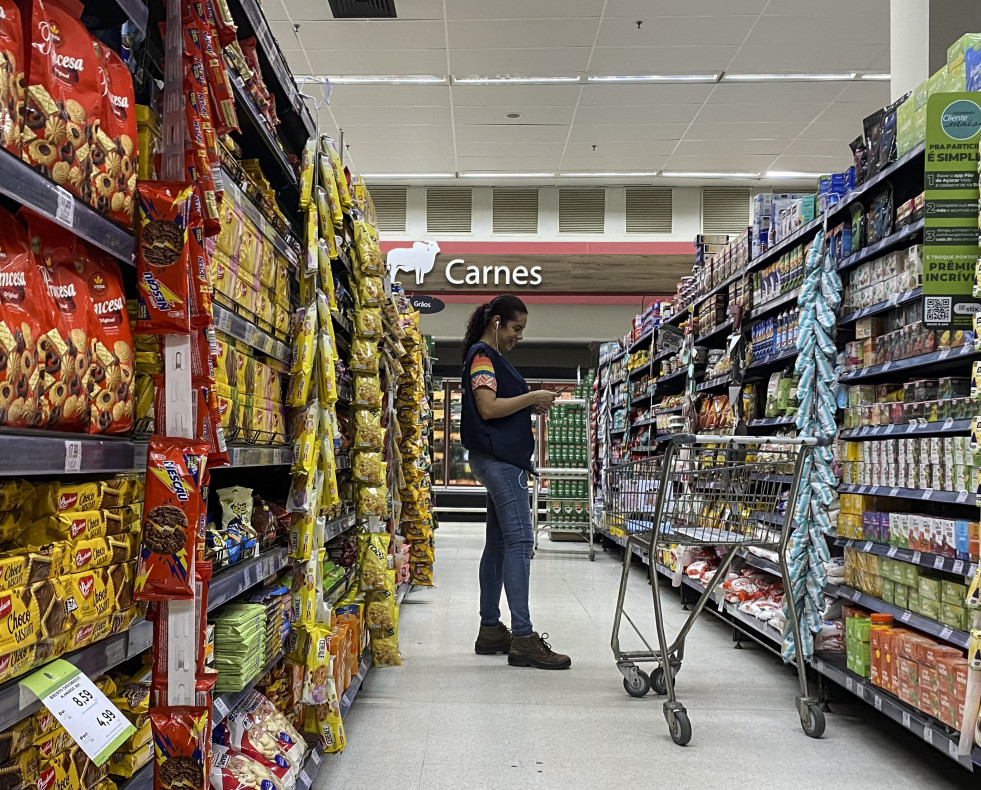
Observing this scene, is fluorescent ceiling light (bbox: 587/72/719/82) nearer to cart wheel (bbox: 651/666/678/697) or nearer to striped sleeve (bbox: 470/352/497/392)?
striped sleeve (bbox: 470/352/497/392)

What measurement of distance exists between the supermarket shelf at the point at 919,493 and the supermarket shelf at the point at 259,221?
2108mm

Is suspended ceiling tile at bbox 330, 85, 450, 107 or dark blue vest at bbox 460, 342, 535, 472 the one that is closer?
dark blue vest at bbox 460, 342, 535, 472

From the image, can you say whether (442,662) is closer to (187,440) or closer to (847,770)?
(847,770)

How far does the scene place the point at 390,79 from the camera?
28.5 ft

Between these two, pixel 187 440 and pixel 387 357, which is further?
pixel 387 357

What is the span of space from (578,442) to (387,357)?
18.7ft

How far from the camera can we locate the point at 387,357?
13.7 feet

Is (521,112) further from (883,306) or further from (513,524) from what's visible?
(883,306)

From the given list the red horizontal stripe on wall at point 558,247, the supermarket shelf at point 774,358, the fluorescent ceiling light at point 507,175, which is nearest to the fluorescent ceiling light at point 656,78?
the fluorescent ceiling light at point 507,175

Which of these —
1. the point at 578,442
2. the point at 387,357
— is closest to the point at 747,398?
the point at 387,357

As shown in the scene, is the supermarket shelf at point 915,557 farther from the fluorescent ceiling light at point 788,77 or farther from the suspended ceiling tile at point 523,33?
the fluorescent ceiling light at point 788,77

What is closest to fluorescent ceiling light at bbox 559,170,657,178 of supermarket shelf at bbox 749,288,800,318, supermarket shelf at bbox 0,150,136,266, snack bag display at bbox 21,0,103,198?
supermarket shelf at bbox 749,288,800,318

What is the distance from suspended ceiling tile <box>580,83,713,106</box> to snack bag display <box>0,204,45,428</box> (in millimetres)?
8453

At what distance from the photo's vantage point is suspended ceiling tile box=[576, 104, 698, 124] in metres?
9.36
